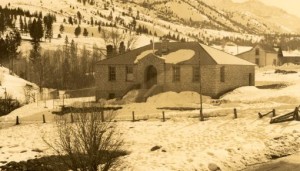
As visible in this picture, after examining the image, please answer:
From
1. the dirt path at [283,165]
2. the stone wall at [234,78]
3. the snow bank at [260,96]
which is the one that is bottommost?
the dirt path at [283,165]

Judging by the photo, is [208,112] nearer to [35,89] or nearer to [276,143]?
[276,143]

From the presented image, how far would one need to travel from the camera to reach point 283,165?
21.1m

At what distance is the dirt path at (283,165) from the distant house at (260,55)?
282 ft

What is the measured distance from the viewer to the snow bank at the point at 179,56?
1850 inches

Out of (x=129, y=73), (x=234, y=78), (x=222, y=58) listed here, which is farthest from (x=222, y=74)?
(x=129, y=73)

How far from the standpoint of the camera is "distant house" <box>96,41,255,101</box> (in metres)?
46.1

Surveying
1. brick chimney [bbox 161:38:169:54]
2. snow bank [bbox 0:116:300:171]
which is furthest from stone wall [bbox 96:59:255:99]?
snow bank [bbox 0:116:300:171]

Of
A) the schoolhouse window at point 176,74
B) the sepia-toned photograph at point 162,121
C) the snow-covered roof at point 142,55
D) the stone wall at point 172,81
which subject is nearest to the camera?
the sepia-toned photograph at point 162,121

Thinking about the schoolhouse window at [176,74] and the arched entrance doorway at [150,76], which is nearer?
the schoolhouse window at [176,74]

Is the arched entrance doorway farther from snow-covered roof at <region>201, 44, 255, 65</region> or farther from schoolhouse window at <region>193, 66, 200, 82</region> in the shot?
snow-covered roof at <region>201, 44, 255, 65</region>

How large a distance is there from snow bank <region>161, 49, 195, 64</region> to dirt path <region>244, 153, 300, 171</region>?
25.3m

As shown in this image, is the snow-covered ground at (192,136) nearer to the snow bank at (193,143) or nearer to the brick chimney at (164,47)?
the snow bank at (193,143)

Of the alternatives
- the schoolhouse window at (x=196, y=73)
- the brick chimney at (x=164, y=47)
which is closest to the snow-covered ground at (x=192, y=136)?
the schoolhouse window at (x=196, y=73)

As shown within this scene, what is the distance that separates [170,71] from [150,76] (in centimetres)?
258
